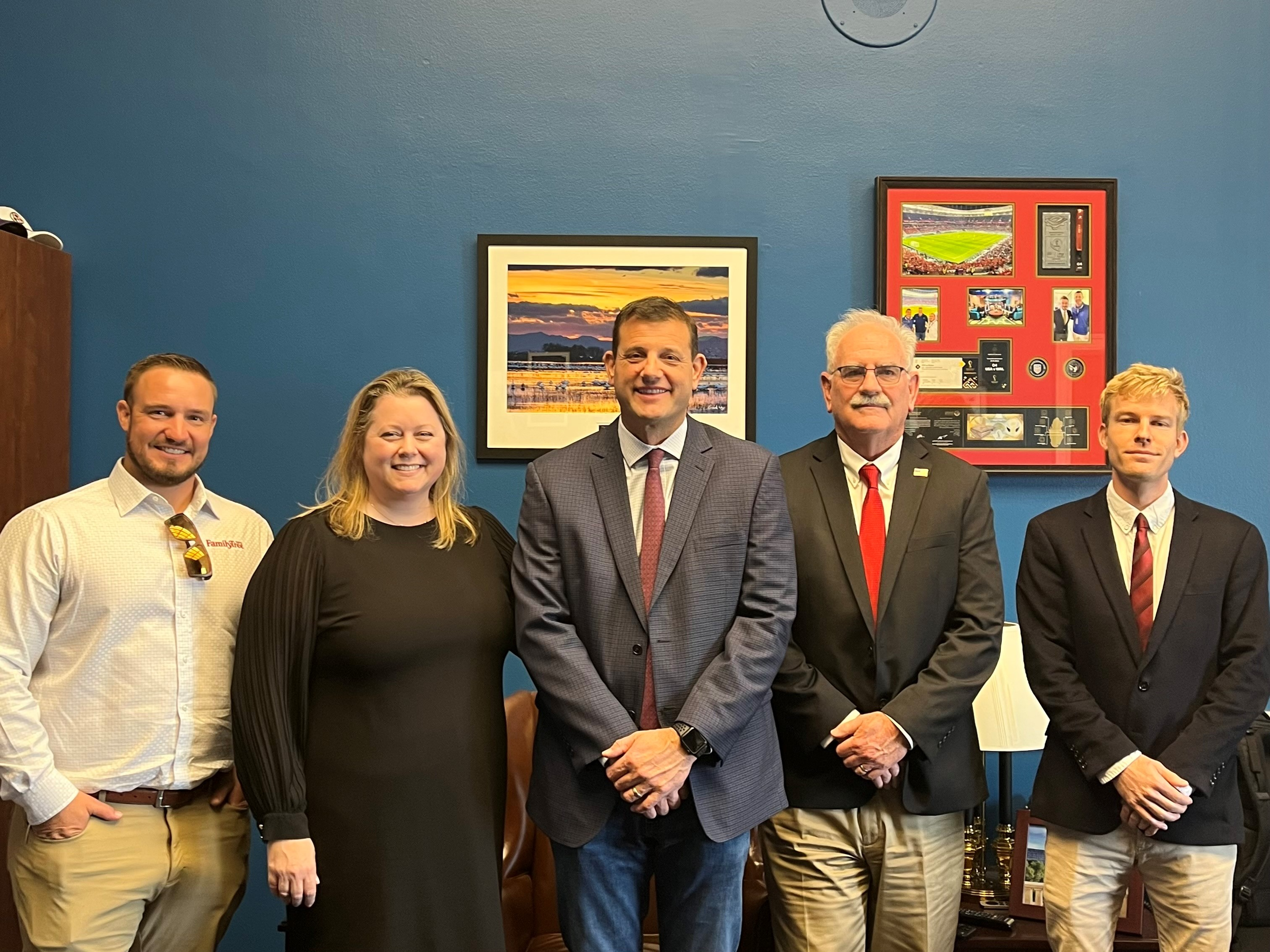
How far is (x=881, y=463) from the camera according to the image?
245cm

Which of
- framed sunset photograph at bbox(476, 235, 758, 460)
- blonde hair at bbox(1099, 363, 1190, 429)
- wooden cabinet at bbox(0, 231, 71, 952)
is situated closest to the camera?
blonde hair at bbox(1099, 363, 1190, 429)

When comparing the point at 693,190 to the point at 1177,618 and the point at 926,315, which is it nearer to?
the point at 926,315

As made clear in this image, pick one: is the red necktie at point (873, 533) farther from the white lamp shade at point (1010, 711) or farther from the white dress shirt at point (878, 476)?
the white lamp shade at point (1010, 711)

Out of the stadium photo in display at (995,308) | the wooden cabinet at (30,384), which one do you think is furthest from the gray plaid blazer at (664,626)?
the wooden cabinet at (30,384)

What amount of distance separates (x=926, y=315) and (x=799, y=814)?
160 cm

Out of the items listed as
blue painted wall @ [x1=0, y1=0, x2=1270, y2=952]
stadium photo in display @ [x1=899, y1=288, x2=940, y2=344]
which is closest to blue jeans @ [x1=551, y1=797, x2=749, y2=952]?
blue painted wall @ [x1=0, y1=0, x2=1270, y2=952]

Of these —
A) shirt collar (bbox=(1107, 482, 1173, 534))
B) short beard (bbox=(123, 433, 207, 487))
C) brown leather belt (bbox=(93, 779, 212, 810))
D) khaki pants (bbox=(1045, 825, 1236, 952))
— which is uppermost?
short beard (bbox=(123, 433, 207, 487))

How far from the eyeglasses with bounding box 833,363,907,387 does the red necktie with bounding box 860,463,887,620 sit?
0.18m

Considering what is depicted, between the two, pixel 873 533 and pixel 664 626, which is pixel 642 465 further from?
pixel 873 533

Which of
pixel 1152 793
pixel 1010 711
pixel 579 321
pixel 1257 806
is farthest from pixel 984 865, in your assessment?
pixel 579 321

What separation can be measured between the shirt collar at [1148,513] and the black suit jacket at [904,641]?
0.30 metres

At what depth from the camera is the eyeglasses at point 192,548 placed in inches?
89.2

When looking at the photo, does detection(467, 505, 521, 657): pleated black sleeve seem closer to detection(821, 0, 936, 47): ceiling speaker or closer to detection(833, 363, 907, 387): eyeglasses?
detection(833, 363, 907, 387): eyeglasses

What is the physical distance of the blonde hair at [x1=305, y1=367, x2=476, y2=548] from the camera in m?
2.25
